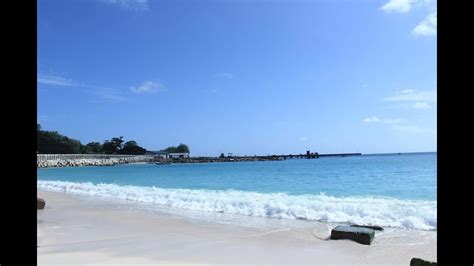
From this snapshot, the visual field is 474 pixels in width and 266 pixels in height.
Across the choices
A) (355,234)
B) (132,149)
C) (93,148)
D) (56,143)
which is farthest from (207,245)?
(132,149)

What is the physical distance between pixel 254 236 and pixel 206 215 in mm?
4017

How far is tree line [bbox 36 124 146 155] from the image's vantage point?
92.1 meters

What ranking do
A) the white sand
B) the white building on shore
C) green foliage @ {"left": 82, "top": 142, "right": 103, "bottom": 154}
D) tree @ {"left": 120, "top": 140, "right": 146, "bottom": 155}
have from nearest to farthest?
the white sand
green foliage @ {"left": 82, "top": 142, "right": 103, "bottom": 154}
tree @ {"left": 120, "top": 140, "right": 146, "bottom": 155}
the white building on shore

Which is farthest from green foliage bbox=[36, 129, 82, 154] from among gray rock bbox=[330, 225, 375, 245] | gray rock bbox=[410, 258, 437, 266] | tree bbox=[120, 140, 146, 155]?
gray rock bbox=[410, 258, 437, 266]

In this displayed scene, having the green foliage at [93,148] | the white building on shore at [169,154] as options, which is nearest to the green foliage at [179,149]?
the white building on shore at [169,154]

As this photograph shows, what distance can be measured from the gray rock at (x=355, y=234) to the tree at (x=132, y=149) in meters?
107

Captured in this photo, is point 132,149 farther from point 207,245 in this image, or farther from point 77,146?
point 207,245

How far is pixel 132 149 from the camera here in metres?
112

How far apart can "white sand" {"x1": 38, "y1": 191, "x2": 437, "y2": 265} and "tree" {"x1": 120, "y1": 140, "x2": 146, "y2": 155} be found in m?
103

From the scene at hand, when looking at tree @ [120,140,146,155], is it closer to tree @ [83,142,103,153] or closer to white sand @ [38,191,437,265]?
tree @ [83,142,103,153]

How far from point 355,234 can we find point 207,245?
→ 2714mm
